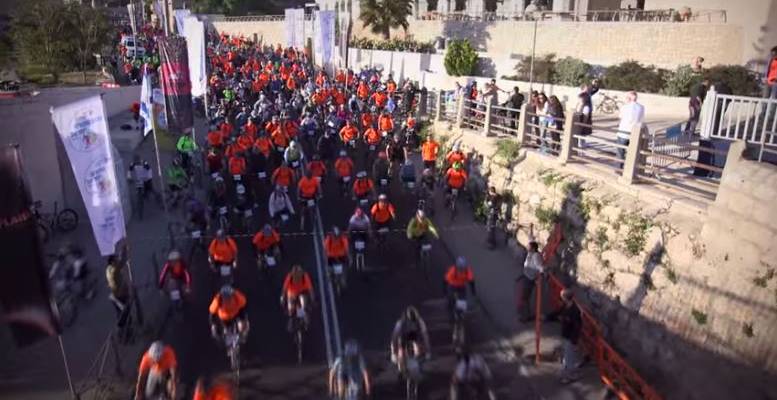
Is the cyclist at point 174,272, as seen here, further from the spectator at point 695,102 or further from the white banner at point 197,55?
the spectator at point 695,102

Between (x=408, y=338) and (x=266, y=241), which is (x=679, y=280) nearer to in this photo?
(x=408, y=338)

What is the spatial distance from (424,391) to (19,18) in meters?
26.4

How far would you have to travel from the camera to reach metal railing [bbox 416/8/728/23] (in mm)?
27159

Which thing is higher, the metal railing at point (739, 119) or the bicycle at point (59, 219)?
the metal railing at point (739, 119)

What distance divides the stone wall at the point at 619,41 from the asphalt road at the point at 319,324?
59.3 ft

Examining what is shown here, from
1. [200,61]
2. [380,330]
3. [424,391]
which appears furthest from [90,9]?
[424,391]

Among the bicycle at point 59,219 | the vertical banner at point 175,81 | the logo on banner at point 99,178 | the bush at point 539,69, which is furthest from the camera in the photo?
the bush at point 539,69

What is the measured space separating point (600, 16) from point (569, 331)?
29.0m

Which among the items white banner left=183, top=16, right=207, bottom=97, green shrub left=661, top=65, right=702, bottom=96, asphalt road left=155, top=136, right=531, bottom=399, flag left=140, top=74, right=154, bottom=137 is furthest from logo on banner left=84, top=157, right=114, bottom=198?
green shrub left=661, top=65, right=702, bottom=96

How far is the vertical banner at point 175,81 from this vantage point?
48.3 feet

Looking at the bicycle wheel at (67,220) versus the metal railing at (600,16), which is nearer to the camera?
the bicycle wheel at (67,220)

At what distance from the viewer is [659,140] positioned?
1317cm

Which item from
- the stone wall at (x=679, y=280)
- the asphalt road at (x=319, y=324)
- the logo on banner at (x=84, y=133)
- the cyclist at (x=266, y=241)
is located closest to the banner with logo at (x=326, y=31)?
the asphalt road at (x=319, y=324)

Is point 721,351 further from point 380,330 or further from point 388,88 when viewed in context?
point 388,88
